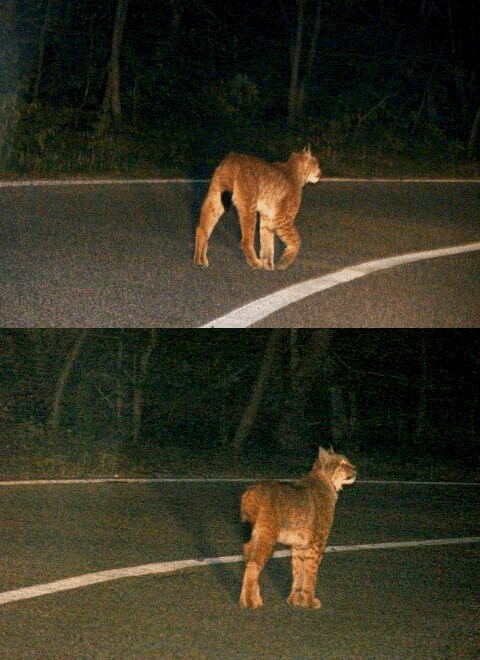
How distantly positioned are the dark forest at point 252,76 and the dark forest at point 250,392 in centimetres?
406

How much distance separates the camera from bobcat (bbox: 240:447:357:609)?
884 centimetres

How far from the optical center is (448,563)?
36.8 feet

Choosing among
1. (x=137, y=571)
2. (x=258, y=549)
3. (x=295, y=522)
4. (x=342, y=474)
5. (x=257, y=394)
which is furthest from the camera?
(x=257, y=394)

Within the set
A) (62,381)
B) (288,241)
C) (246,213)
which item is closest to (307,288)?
(288,241)

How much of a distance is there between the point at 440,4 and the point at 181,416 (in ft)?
66.0

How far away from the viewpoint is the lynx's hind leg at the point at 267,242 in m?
12.0

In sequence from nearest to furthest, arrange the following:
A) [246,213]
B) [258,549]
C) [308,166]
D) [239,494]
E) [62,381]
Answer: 1. [258,549]
2. [246,213]
3. [308,166]
4. [239,494]
5. [62,381]

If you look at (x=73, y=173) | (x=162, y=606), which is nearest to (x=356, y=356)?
(x=73, y=173)

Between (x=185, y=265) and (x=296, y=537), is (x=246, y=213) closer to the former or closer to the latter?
(x=185, y=265)

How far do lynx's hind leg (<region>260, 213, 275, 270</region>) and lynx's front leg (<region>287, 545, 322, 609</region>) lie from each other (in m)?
3.71

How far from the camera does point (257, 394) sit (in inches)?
929

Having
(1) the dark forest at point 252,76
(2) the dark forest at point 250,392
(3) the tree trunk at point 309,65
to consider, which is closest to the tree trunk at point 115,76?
(1) the dark forest at point 252,76

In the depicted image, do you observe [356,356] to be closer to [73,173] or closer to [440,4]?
[73,173]

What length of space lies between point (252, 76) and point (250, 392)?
48.6 ft
